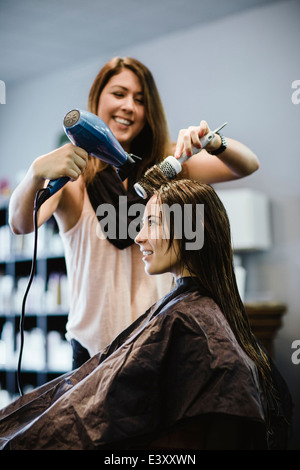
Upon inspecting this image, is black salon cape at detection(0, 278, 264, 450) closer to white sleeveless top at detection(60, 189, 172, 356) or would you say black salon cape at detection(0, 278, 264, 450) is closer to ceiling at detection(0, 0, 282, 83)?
white sleeveless top at detection(60, 189, 172, 356)

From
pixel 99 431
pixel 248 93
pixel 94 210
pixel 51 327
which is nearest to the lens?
pixel 99 431

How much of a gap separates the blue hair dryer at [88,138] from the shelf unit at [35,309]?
2.77m

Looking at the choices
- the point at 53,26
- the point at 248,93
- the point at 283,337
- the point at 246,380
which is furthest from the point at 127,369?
the point at 53,26

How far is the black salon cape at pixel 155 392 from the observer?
92 centimetres

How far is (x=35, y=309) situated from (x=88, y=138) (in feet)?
10.4

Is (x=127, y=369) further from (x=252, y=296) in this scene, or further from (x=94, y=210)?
A: (x=252, y=296)

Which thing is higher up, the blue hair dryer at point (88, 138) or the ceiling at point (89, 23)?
the ceiling at point (89, 23)

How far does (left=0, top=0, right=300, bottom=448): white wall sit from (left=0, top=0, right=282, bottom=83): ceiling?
12 centimetres

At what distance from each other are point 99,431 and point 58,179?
1.90 feet

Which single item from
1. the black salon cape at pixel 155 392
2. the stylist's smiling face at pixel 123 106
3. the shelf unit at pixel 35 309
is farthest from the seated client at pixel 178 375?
the shelf unit at pixel 35 309

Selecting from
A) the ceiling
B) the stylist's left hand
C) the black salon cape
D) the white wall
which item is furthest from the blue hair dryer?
the ceiling

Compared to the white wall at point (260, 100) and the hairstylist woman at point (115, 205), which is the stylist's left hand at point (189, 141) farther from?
the white wall at point (260, 100)

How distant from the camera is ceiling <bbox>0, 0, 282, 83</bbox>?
3457 mm
